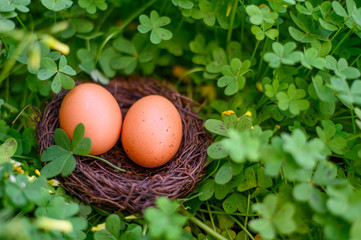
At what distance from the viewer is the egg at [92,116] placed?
52.7 inches

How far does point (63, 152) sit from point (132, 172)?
1.00ft

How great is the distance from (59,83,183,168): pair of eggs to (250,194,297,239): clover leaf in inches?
19.0

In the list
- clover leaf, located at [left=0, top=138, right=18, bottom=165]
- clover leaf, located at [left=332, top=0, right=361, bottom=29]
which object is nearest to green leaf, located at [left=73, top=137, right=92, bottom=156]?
clover leaf, located at [left=0, top=138, right=18, bottom=165]

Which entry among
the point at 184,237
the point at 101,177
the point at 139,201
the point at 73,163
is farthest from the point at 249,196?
the point at 73,163

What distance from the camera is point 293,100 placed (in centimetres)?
129

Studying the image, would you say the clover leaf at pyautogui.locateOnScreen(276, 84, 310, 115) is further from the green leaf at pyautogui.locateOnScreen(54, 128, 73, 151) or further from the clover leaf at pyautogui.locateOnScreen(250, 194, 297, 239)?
the green leaf at pyautogui.locateOnScreen(54, 128, 73, 151)

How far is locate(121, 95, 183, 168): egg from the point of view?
1366mm

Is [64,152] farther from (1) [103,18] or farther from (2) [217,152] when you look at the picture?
(1) [103,18]

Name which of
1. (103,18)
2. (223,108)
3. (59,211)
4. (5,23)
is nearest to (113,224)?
(59,211)

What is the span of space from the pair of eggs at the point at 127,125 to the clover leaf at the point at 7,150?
0.65ft

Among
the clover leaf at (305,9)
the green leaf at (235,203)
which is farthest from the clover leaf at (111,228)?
the clover leaf at (305,9)

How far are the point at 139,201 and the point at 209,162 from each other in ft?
1.08

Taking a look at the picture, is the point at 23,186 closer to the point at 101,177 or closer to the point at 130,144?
the point at 101,177

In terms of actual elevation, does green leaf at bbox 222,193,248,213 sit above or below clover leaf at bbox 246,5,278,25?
below
